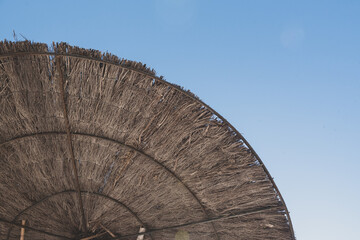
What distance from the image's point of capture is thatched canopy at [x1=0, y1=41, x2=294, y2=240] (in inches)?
129

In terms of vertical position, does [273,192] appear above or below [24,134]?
below

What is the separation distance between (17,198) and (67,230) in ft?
2.70

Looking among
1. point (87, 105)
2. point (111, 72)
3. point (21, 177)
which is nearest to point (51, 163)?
point (21, 177)

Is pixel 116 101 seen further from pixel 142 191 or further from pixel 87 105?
pixel 142 191

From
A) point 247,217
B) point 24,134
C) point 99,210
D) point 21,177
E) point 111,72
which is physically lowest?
point 247,217

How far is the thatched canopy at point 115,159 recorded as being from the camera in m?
3.28

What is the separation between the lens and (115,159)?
380cm

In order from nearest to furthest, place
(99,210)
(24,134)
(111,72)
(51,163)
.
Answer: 1. (111,72)
2. (24,134)
3. (51,163)
4. (99,210)

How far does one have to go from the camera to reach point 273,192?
369 centimetres

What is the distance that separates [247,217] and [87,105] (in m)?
2.27

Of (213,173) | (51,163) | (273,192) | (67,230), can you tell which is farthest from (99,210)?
(273,192)

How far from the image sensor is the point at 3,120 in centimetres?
345

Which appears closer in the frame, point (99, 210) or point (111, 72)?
point (111, 72)

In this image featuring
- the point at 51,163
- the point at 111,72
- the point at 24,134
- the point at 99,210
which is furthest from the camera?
the point at 99,210
